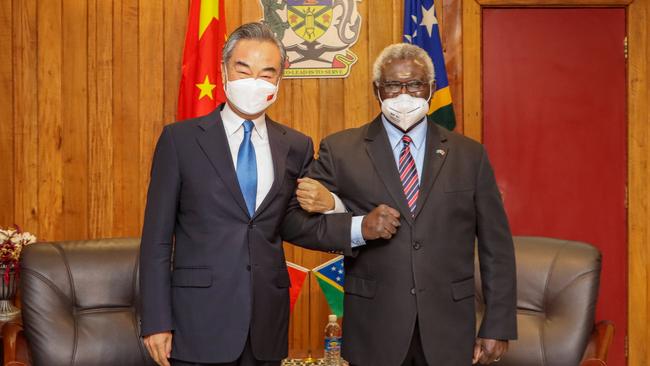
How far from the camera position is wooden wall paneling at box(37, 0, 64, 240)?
3.83 m

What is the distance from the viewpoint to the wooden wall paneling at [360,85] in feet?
12.7

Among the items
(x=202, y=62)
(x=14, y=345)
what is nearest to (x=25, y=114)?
(x=202, y=62)

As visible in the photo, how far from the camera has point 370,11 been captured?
3.87 metres

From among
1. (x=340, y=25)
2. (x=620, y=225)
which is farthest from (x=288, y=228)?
(x=620, y=225)

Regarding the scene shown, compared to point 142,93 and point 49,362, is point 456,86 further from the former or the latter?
point 49,362

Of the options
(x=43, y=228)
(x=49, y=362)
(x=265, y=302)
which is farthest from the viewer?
(x=43, y=228)

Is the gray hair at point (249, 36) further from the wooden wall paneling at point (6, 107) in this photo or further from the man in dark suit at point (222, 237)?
Answer: the wooden wall paneling at point (6, 107)

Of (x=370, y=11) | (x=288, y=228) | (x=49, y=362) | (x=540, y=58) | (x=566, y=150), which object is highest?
(x=370, y=11)

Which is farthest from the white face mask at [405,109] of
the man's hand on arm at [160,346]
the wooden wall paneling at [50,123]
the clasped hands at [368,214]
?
the wooden wall paneling at [50,123]

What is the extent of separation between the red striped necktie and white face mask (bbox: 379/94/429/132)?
60 mm

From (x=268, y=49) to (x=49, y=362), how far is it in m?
1.48

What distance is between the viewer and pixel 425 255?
214 centimetres

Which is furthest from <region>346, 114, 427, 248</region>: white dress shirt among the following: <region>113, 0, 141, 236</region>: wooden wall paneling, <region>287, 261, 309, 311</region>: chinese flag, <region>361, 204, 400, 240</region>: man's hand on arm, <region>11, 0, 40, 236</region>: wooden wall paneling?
<region>11, 0, 40, 236</region>: wooden wall paneling

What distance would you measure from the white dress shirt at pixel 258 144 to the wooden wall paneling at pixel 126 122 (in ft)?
5.85
